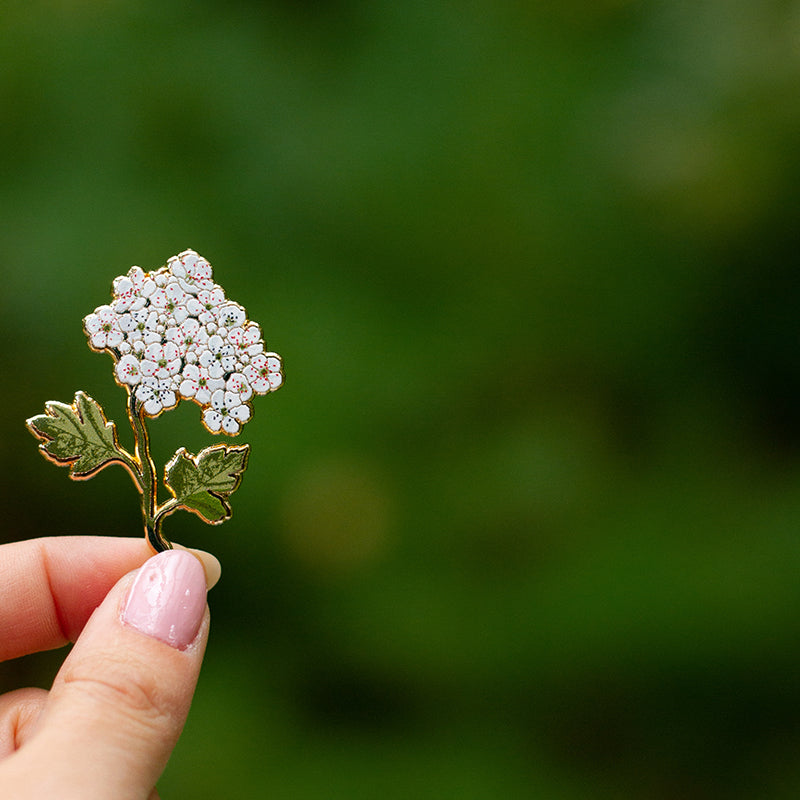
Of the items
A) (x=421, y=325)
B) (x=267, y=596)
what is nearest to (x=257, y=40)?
(x=421, y=325)

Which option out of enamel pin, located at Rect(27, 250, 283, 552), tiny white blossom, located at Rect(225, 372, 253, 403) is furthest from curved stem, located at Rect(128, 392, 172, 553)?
tiny white blossom, located at Rect(225, 372, 253, 403)

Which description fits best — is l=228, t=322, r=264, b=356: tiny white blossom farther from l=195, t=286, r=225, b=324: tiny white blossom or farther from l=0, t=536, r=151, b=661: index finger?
l=0, t=536, r=151, b=661: index finger

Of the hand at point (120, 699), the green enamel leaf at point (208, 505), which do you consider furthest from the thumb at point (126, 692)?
the green enamel leaf at point (208, 505)

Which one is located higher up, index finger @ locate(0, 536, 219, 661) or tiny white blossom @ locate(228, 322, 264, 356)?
tiny white blossom @ locate(228, 322, 264, 356)

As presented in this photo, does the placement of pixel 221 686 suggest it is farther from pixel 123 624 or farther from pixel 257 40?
pixel 257 40

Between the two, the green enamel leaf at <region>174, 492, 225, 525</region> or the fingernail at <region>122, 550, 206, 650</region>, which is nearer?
the fingernail at <region>122, 550, 206, 650</region>

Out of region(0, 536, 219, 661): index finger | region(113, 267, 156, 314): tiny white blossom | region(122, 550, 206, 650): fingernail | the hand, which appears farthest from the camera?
region(0, 536, 219, 661): index finger
